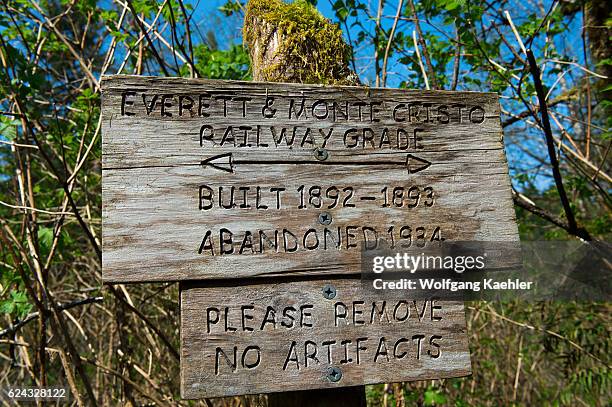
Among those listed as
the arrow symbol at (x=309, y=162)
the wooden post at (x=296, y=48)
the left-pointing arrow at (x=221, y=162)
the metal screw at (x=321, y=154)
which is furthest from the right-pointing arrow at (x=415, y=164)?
the left-pointing arrow at (x=221, y=162)

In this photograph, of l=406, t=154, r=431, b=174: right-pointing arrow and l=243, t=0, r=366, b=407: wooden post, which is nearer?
l=406, t=154, r=431, b=174: right-pointing arrow

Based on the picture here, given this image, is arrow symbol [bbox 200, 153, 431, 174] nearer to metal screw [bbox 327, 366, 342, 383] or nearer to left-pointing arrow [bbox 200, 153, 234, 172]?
left-pointing arrow [bbox 200, 153, 234, 172]

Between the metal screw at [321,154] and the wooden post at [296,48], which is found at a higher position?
the wooden post at [296,48]

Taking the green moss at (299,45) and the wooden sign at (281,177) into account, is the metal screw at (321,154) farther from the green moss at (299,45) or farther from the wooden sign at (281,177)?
the green moss at (299,45)

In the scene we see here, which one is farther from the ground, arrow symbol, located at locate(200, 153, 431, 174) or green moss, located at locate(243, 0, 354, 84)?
green moss, located at locate(243, 0, 354, 84)

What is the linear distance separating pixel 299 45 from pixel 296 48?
0.04ft

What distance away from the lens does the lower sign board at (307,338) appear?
1215 millimetres

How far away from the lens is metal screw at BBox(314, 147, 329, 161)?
1.32 metres

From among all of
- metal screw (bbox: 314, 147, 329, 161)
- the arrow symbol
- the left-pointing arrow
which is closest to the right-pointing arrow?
the arrow symbol

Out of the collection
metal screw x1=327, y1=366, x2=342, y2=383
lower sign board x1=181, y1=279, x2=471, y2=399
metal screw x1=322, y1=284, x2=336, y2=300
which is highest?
metal screw x1=322, y1=284, x2=336, y2=300

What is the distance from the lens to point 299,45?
5.09 ft

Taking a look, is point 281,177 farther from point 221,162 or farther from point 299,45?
point 299,45

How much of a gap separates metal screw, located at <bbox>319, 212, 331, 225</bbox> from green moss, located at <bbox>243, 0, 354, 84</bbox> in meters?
0.43

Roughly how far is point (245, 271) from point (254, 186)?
0.19 metres
